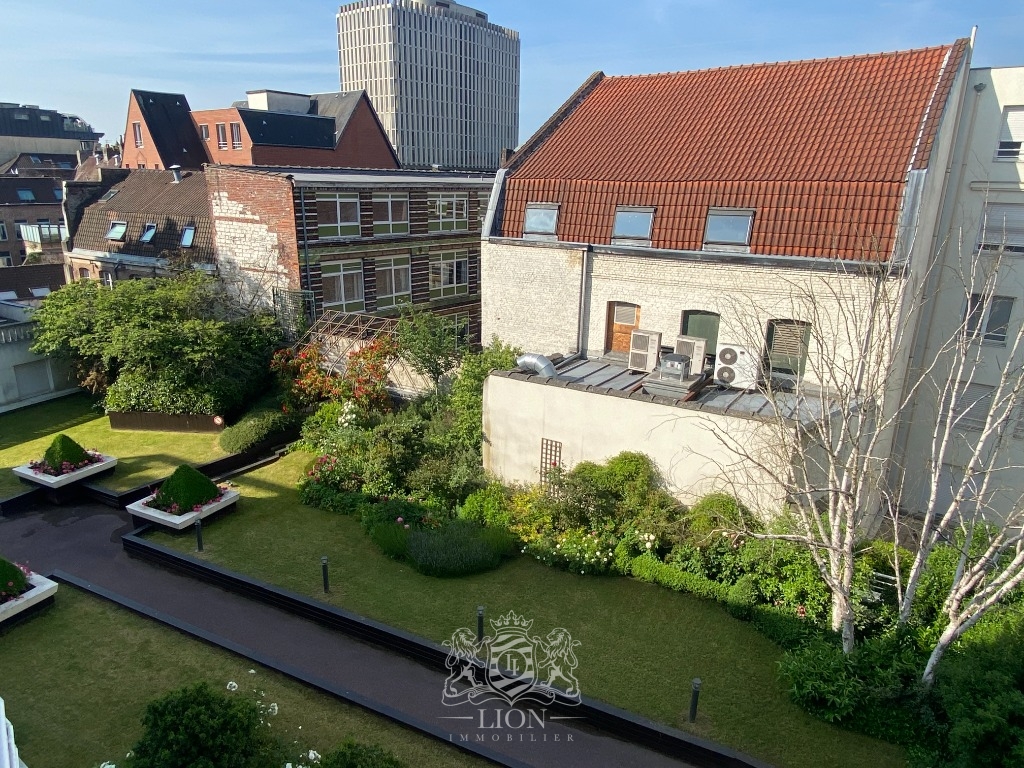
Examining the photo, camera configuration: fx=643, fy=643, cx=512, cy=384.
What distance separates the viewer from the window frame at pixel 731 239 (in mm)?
16172

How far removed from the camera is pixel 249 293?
2447 centimetres

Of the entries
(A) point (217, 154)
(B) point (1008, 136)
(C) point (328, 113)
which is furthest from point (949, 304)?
(A) point (217, 154)

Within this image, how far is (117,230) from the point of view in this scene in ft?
98.1

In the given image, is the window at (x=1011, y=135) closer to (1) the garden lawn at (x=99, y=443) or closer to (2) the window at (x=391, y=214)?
(2) the window at (x=391, y=214)

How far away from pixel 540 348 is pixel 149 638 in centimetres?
1268

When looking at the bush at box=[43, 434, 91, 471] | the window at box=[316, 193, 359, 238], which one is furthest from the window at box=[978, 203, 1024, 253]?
the bush at box=[43, 434, 91, 471]

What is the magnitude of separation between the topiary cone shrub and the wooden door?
441 inches

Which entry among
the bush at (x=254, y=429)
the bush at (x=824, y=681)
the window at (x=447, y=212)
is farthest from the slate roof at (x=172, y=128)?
the bush at (x=824, y=681)

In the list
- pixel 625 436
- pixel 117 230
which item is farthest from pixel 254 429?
pixel 117 230

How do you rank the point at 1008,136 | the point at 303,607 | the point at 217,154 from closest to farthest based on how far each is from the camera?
the point at 303,607, the point at 1008,136, the point at 217,154

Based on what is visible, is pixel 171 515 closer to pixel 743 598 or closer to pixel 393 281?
pixel 743 598

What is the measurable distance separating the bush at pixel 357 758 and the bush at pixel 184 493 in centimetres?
915

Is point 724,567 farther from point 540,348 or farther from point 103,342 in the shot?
point 103,342

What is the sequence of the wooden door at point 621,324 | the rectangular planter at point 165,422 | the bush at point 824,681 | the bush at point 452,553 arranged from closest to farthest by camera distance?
1. the bush at point 824,681
2. the bush at point 452,553
3. the wooden door at point 621,324
4. the rectangular planter at point 165,422
